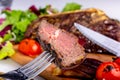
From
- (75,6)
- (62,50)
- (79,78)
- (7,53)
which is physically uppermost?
(75,6)

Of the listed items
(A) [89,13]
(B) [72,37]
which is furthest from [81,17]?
(B) [72,37]

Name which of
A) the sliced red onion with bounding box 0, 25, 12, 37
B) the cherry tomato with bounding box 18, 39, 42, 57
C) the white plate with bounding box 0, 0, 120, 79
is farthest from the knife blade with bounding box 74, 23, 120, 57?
the white plate with bounding box 0, 0, 120, 79

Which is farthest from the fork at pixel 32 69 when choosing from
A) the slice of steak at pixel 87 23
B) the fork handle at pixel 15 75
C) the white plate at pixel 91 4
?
the white plate at pixel 91 4

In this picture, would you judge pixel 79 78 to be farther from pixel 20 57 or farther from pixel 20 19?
pixel 20 19

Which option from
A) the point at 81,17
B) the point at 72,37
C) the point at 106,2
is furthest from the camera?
the point at 106,2

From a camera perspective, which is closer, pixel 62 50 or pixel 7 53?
pixel 62 50

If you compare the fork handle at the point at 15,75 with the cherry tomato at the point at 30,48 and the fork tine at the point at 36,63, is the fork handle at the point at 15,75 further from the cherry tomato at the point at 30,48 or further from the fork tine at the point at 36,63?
the cherry tomato at the point at 30,48

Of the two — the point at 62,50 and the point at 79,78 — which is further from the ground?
the point at 62,50
